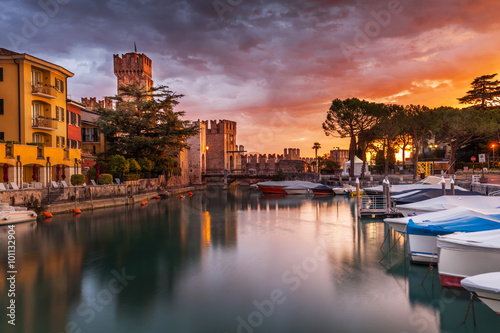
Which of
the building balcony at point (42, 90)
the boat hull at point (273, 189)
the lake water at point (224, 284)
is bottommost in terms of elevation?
the lake water at point (224, 284)

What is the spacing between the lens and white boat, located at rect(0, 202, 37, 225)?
18.6 meters

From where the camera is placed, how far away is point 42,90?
2566cm

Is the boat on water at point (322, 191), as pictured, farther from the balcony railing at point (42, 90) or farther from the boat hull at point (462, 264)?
the boat hull at point (462, 264)

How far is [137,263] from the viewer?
12.6m

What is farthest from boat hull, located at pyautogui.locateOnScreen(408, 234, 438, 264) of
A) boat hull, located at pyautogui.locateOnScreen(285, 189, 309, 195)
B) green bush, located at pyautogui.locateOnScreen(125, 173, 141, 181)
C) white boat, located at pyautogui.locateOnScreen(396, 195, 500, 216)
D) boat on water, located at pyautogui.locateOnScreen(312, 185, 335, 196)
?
boat hull, located at pyautogui.locateOnScreen(285, 189, 309, 195)

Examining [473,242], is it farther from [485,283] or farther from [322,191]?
[322,191]

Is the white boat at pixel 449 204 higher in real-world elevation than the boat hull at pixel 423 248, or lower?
higher

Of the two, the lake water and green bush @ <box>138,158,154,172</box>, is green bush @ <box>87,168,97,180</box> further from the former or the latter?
the lake water

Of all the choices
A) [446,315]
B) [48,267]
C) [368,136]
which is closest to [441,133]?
[368,136]

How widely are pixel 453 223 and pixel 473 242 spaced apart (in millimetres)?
2448

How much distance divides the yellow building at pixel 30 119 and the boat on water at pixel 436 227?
2210 centimetres

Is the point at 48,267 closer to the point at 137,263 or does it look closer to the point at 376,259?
the point at 137,263

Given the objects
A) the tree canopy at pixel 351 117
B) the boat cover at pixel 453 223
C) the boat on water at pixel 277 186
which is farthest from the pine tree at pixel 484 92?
the boat cover at pixel 453 223

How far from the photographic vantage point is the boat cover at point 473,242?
25.3ft
